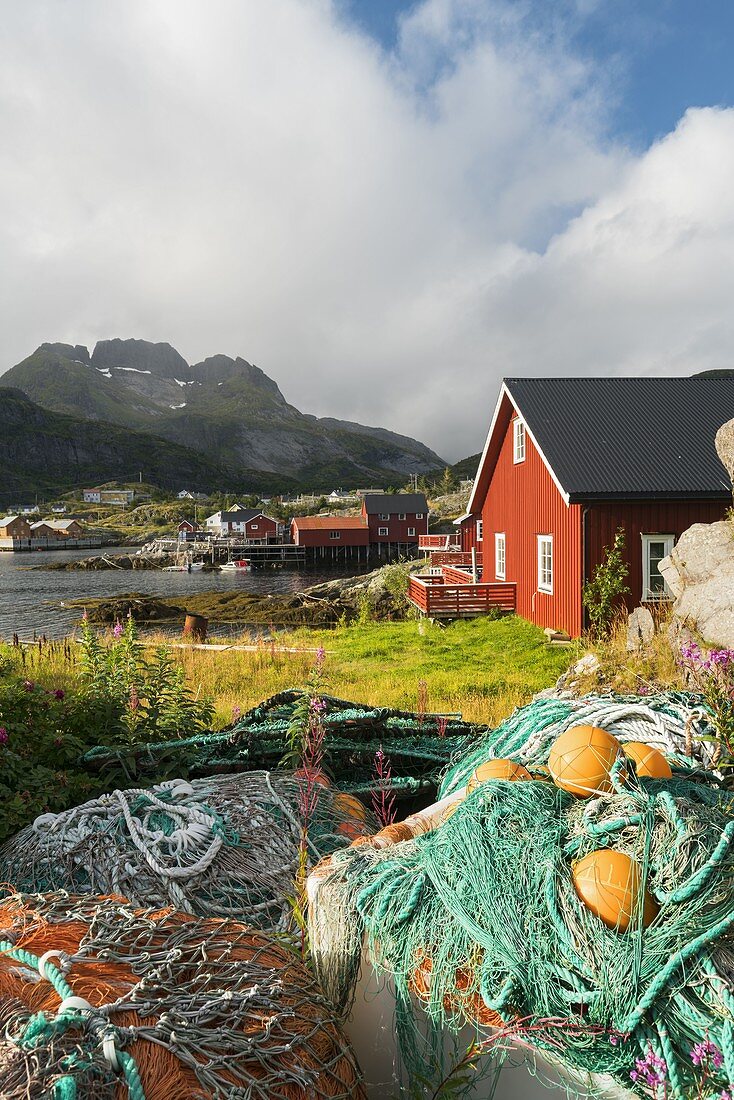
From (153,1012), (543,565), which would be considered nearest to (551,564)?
(543,565)

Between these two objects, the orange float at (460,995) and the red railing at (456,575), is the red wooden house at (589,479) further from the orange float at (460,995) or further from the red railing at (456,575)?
the orange float at (460,995)

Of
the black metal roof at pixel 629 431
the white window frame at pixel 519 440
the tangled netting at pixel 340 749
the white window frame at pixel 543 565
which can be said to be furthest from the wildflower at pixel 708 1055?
the white window frame at pixel 519 440

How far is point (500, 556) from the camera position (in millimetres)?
21453

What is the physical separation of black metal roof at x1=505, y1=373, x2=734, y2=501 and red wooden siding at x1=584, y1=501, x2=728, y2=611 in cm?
32

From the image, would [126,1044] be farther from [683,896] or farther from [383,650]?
[383,650]

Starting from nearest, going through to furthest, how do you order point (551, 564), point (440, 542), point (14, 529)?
point (551, 564) → point (440, 542) → point (14, 529)

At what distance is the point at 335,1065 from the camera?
1.87 meters

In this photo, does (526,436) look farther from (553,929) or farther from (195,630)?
(553,929)

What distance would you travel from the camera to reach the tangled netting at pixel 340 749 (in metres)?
4.21

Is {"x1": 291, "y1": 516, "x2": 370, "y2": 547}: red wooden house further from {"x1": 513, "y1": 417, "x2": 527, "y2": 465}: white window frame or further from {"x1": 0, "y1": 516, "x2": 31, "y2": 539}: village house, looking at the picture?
{"x1": 513, "y1": 417, "x2": 527, "y2": 465}: white window frame

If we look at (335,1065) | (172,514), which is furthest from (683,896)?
(172,514)

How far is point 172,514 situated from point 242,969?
139085 millimetres

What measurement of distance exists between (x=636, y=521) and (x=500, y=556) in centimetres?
623

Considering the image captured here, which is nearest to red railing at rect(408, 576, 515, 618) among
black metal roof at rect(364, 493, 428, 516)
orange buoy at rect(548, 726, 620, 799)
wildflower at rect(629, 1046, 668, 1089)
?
orange buoy at rect(548, 726, 620, 799)
